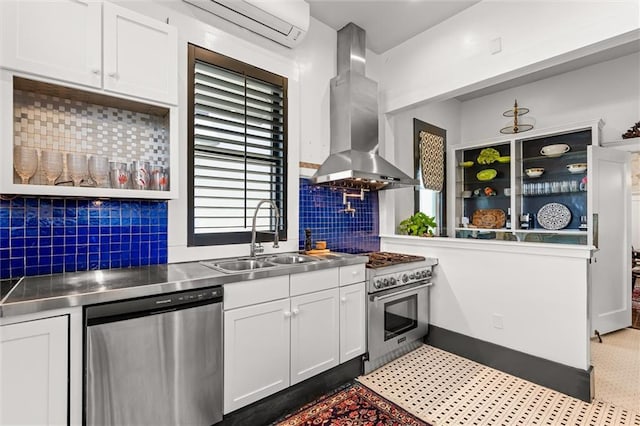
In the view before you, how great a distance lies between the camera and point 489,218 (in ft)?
15.2

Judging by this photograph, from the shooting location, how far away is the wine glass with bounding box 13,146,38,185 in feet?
5.25

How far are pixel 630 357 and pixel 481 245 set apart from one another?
1.76 metres

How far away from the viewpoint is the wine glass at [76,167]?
1762 millimetres

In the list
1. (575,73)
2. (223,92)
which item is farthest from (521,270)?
(575,73)

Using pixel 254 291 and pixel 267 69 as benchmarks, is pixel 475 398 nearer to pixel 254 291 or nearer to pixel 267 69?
pixel 254 291

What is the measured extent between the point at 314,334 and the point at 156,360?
102cm

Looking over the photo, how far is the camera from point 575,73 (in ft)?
13.4

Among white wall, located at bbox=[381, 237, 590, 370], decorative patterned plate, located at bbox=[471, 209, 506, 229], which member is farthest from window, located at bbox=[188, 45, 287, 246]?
decorative patterned plate, located at bbox=[471, 209, 506, 229]

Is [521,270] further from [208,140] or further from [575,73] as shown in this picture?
[575,73]

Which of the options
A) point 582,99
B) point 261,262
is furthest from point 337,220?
point 582,99

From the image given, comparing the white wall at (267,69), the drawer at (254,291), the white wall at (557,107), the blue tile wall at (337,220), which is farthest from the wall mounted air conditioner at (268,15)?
the drawer at (254,291)

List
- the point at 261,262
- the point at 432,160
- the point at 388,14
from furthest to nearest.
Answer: the point at 432,160 → the point at 388,14 → the point at 261,262

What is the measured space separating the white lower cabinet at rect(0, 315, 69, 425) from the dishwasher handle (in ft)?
0.37

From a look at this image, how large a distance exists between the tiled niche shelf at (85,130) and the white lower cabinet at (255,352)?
900 millimetres
